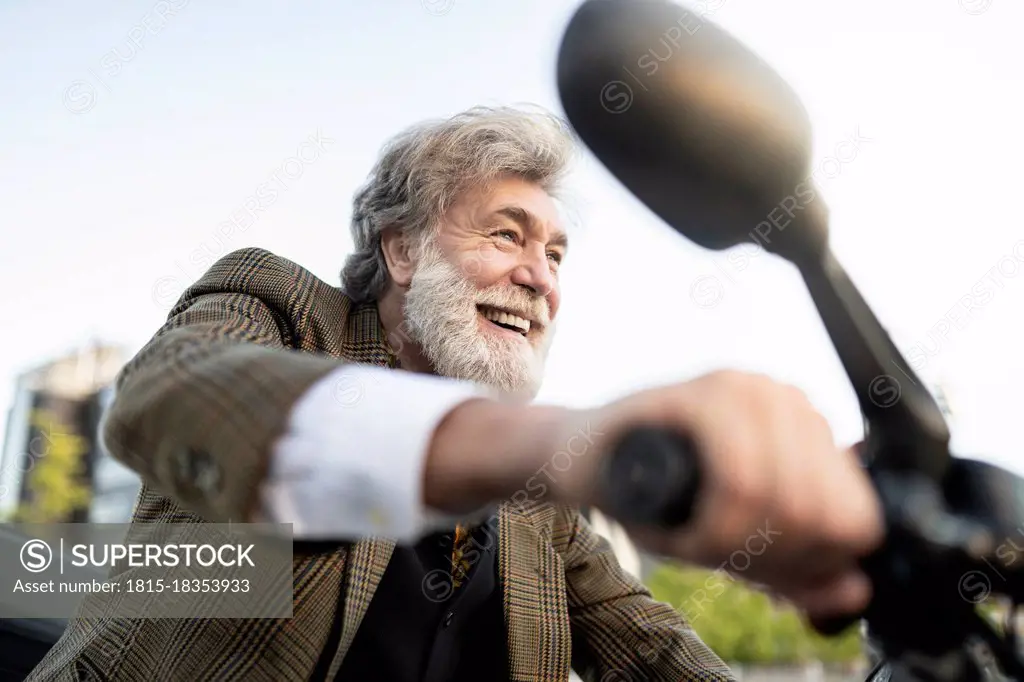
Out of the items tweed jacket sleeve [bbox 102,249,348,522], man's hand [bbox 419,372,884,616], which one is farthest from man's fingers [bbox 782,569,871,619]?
tweed jacket sleeve [bbox 102,249,348,522]

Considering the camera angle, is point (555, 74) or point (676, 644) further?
point (676, 644)

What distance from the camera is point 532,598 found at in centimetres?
174

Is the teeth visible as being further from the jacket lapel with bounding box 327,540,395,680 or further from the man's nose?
the jacket lapel with bounding box 327,540,395,680

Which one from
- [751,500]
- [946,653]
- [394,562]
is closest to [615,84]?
[751,500]

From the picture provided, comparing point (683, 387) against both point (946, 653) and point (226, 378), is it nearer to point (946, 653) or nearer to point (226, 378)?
point (946, 653)

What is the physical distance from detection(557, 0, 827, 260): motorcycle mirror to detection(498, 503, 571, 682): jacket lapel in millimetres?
1264

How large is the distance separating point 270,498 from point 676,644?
4.43ft

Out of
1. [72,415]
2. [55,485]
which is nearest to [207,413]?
[55,485]

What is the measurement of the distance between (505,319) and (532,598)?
755 mm

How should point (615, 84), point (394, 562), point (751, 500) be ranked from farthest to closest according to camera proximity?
point (394, 562) < point (615, 84) < point (751, 500)

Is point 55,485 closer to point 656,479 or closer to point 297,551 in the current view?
point 297,551

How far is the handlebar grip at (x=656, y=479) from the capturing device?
0.44 meters

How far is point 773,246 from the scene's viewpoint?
614 millimetres

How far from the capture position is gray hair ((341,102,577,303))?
229 centimetres
